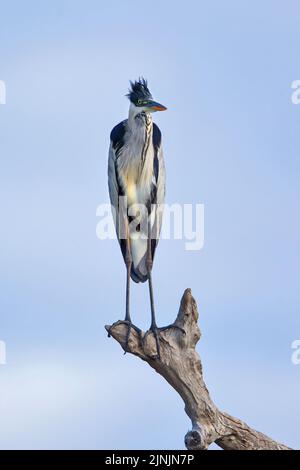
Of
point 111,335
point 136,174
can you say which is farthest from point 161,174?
point 111,335

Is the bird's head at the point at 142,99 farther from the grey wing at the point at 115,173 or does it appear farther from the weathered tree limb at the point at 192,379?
the weathered tree limb at the point at 192,379

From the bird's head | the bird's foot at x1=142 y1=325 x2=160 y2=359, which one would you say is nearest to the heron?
the bird's head

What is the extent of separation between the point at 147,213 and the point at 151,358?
2340 millimetres

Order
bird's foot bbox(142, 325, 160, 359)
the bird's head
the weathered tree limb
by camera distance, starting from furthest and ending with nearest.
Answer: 1. the bird's head
2. bird's foot bbox(142, 325, 160, 359)
3. the weathered tree limb

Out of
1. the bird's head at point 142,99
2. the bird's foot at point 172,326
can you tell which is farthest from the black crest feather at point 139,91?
the bird's foot at point 172,326

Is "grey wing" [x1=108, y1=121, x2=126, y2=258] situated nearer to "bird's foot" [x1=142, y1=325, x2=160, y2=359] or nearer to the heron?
the heron

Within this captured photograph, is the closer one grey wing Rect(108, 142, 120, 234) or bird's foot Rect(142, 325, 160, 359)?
bird's foot Rect(142, 325, 160, 359)

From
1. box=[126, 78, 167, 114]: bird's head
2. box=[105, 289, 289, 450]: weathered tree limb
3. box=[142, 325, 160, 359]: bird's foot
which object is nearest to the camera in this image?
box=[105, 289, 289, 450]: weathered tree limb

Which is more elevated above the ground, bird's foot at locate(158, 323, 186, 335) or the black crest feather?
the black crest feather

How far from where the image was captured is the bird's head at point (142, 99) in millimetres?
14031

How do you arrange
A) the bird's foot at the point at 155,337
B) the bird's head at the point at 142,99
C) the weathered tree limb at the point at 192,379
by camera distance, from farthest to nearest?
the bird's head at the point at 142,99 → the bird's foot at the point at 155,337 → the weathered tree limb at the point at 192,379

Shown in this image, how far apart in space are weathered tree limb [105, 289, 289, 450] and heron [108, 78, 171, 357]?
1.70m

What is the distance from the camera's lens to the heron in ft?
46.6
